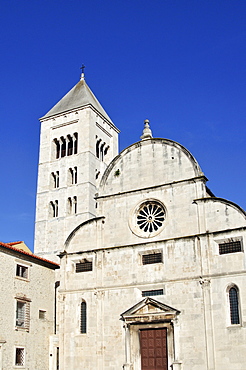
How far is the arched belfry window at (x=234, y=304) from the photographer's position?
79.5 feet

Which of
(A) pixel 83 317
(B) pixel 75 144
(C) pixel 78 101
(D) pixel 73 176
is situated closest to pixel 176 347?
(A) pixel 83 317

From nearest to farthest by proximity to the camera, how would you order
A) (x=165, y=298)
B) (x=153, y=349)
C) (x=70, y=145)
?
1. (x=153, y=349)
2. (x=165, y=298)
3. (x=70, y=145)

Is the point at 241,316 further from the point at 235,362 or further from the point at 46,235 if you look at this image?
the point at 46,235

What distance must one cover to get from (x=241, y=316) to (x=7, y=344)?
13.0 meters

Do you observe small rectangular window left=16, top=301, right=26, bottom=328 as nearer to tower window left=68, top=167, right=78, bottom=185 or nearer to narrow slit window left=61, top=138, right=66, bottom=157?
tower window left=68, top=167, right=78, bottom=185

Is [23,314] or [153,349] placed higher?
[23,314]

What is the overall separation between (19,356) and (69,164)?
28.4 meters

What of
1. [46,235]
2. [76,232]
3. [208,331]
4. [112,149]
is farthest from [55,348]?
[112,149]

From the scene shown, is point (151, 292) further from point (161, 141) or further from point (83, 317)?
point (161, 141)

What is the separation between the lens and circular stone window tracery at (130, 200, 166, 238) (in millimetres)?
27980

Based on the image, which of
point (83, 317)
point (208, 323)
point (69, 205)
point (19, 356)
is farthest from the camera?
point (69, 205)

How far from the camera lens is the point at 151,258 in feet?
89.7

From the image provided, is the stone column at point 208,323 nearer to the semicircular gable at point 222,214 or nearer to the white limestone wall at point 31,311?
the semicircular gable at point 222,214

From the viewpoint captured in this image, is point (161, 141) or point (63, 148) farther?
→ point (63, 148)
